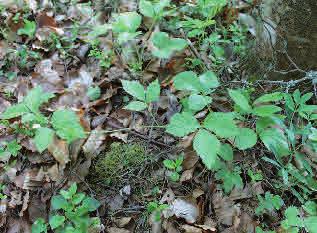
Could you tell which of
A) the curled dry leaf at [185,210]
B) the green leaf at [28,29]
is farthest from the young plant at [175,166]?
the green leaf at [28,29]

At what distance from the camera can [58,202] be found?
2002mm

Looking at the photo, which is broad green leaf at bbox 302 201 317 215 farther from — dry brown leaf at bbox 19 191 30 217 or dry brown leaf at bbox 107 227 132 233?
dry brown leaf at bbox 19 191 30 217

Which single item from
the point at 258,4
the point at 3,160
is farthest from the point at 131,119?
the point at 258,4

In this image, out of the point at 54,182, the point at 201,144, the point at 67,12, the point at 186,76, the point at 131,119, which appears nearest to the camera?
the point at 201,144

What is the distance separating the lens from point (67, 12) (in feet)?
10.3

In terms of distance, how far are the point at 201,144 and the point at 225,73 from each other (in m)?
1.05

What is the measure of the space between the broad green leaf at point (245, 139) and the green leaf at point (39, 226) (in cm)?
109

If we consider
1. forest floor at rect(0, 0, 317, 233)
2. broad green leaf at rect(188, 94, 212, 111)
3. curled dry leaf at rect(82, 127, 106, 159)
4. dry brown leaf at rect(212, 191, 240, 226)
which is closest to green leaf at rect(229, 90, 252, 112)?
forest floor at rect(0, 0, 317, 233)

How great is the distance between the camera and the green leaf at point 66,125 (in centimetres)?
180

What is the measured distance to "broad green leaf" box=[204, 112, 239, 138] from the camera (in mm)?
1621

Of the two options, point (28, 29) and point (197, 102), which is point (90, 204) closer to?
point (197, 102)

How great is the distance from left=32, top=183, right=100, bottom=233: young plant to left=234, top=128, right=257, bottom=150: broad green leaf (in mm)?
836

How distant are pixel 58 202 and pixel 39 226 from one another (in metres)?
0.16

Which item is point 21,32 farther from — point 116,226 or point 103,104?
point 116,226
